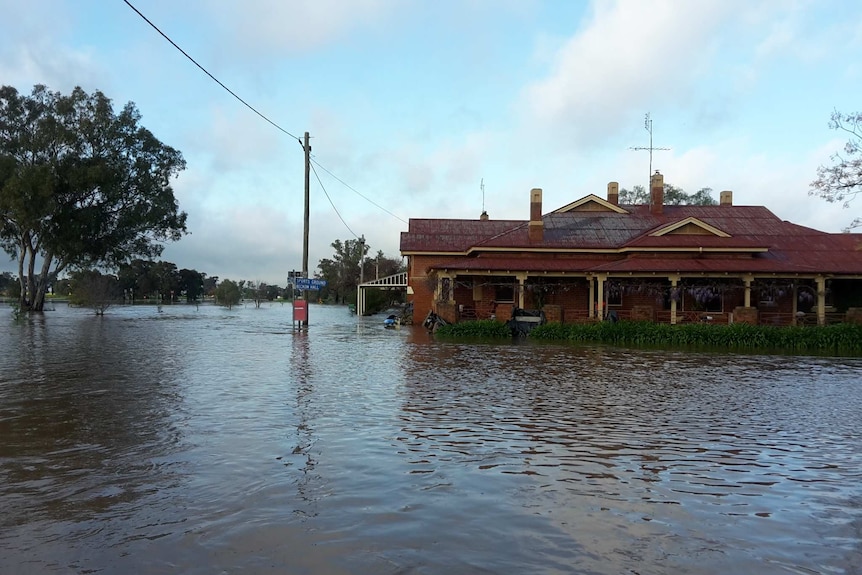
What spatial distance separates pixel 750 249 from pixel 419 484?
29.7 m

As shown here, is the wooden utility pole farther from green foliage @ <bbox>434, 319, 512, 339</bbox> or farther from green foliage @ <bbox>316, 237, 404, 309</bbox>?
green foliage @ <bbox>316, 237, 404, 309</bbox>

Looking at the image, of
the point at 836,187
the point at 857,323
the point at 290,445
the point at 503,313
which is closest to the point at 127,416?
the point at 290,445

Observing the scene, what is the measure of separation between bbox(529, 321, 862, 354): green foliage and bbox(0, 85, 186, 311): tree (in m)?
36.5

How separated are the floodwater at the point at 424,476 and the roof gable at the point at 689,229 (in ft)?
67.0

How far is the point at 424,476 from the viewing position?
6559mm

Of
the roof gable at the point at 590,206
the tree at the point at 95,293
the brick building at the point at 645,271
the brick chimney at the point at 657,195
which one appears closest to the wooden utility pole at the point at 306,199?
the brick building at the point at 645,271

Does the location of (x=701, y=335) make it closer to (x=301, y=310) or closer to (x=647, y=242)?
(x=647, y=242)

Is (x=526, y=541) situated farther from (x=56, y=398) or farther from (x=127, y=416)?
(x=56, y=398)

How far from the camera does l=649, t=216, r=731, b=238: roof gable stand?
33.2 meters

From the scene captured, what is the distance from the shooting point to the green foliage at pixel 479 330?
27562mm

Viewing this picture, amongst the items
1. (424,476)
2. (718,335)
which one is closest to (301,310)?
(718,335)

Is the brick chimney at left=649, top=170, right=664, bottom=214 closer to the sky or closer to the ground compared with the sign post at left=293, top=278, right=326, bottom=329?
closer to the sky

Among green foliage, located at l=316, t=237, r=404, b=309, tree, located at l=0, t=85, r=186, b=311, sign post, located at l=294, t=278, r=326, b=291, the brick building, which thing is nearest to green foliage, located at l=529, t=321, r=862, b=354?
the brick building

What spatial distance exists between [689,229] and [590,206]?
7.61m
